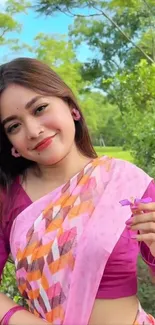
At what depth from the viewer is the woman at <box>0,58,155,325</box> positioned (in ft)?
4.04

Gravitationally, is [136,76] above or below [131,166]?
below

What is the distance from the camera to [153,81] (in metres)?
5.77

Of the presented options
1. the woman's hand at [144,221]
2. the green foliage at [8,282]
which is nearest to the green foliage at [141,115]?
the green foliage at [8,282]

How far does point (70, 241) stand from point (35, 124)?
0.29 meters

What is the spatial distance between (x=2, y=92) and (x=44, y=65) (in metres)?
0.13

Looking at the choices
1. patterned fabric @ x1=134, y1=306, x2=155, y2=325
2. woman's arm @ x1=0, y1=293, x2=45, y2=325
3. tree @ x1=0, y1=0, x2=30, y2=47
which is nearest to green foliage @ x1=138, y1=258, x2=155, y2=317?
patterned fabric @ x1=134, y1=306, x2=155, y2=325

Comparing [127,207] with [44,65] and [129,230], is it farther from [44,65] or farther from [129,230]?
[44,65]

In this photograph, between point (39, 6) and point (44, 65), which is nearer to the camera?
point (44, 65)

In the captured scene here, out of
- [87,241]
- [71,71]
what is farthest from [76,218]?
[71,71]

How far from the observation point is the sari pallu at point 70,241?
1.23 meters

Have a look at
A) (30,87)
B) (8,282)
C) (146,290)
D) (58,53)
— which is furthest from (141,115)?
(58,53)

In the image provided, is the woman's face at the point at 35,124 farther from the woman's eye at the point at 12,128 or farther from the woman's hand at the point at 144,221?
the woman's hand at the point at 144,221

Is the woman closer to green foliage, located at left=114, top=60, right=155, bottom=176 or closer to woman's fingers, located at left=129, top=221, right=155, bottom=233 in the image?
woman's fingers, located at left=129, top=221, right=155, bottom=233

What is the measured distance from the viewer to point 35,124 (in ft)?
4.16
